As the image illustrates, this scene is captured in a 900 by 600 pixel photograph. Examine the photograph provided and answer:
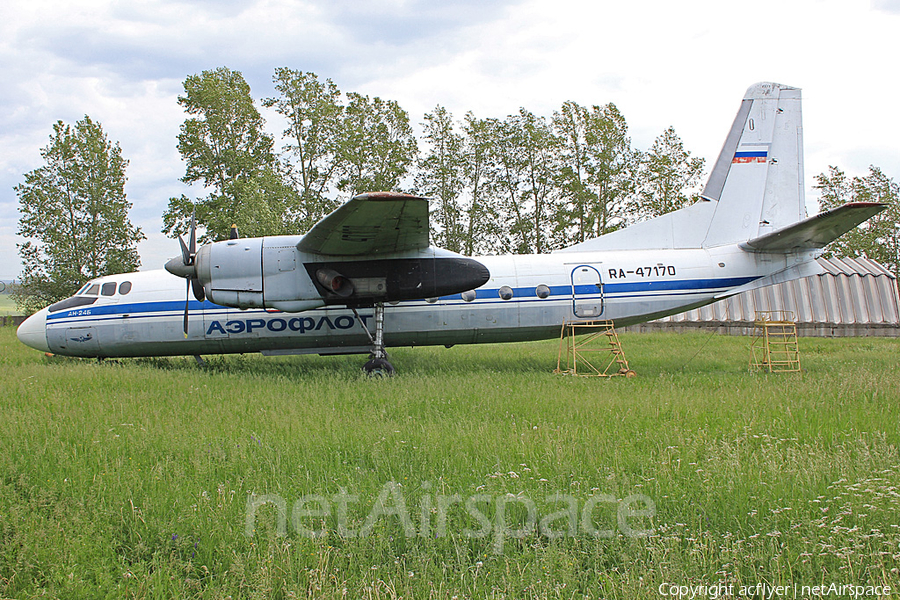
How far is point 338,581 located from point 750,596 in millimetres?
2423

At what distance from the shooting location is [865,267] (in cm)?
2403

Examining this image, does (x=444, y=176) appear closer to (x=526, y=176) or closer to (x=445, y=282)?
(x=526, y=176)

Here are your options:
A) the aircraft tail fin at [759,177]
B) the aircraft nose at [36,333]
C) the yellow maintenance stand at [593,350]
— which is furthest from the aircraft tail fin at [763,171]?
the aircraft nose at [36,333]

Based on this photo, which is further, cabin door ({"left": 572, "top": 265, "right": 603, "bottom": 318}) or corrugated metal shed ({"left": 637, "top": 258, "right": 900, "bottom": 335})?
corrugated metal shed ({"left": 637, "top": 258, "right": 900, "bottom": 335})

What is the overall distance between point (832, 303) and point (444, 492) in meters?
24.2

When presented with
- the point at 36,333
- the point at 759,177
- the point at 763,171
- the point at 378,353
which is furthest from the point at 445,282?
the point at 36,333

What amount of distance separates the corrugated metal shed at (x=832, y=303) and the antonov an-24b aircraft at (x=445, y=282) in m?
11.1

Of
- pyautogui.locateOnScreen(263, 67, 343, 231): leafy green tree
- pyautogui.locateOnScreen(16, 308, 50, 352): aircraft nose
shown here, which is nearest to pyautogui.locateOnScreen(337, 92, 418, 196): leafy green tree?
pyautogui.locateOnScreen(263, 67, 343, 231): leafy green tree

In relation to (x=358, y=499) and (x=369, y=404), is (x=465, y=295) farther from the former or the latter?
(x=358, y=499)

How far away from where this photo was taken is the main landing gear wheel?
11469 millimetres

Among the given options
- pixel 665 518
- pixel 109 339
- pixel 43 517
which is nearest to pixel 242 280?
pixel 109 339

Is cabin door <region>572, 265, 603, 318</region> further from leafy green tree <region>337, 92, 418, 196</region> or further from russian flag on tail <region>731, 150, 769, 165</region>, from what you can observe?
leafy green tree <region>337, 92, 418, 196</region>

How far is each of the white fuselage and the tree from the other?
22.5m

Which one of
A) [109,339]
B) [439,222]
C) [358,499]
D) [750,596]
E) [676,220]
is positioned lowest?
[750,596]
